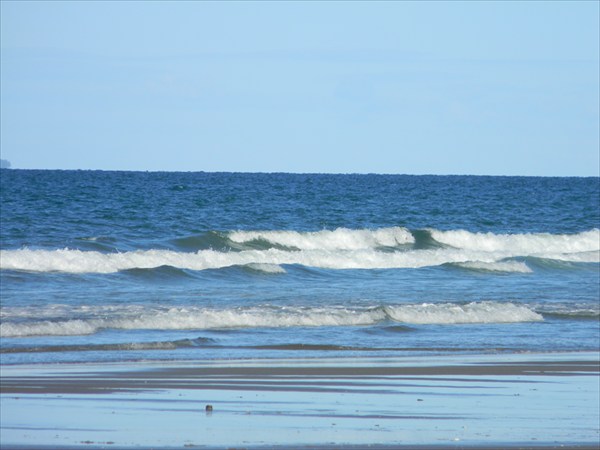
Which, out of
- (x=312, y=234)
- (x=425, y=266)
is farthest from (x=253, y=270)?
(x=312, y=234)

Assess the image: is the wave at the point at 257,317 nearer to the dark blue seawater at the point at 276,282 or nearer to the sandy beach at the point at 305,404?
the dark blue seawater at the point at 276,282

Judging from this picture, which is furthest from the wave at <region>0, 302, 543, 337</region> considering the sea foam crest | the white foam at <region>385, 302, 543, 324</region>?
the sea foam crest

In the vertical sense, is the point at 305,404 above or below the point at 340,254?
below

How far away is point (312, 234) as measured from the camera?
3203 centimetres

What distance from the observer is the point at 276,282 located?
2194 centimetres

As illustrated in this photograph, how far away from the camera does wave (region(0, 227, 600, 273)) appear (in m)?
23.2

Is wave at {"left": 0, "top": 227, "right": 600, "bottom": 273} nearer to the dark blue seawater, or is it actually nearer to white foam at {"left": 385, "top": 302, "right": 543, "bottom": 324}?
the dark blue seawater

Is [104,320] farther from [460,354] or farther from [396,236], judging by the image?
[396,236]

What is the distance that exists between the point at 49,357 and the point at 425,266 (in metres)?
15.5

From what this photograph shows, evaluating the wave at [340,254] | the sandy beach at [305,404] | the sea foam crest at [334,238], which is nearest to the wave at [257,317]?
the sandy beach at [305,404]

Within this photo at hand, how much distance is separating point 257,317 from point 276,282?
6231 mm

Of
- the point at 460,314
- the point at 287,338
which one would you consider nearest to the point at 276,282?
the point at 460,314

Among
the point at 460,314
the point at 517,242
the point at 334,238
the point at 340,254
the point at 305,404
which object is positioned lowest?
the point at 305,404

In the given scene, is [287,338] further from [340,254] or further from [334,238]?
[334,238]
